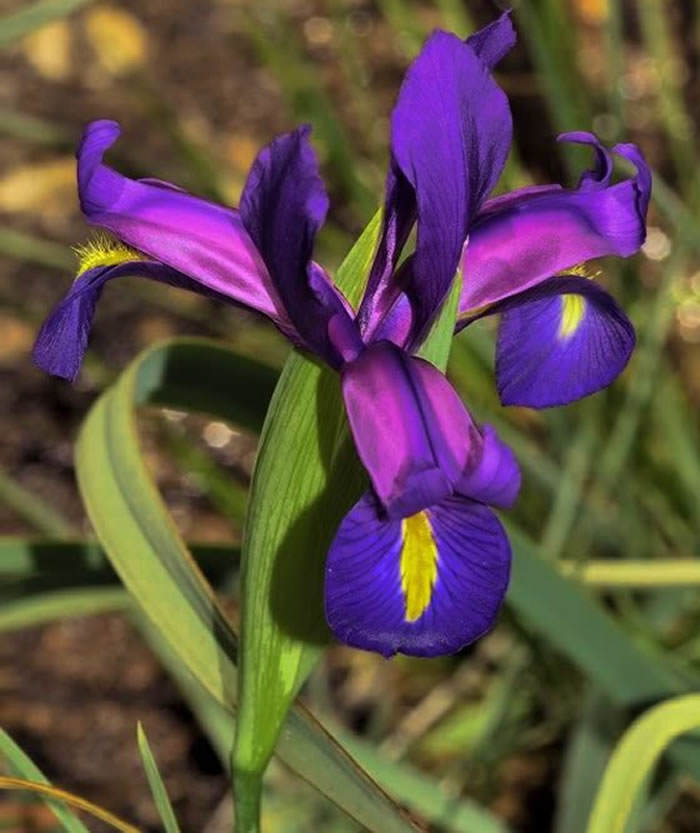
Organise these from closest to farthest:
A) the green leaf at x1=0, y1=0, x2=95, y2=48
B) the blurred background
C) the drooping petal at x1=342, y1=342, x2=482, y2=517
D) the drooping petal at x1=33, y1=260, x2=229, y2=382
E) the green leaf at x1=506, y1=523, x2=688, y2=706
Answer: the drooping petal at x1=342, y1=342, x2=482, y2=517 → the drooping petal at x1=33, y1=260, x2=229, y2=382 → the green leaf at x1=506, y1=523, x2=688, y2=706 → the green leaf at x1=0, y1=0, x2=95, y2=48 → the blurred background

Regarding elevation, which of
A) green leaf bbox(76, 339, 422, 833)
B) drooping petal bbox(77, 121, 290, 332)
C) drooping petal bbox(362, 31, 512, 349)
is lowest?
green leaf bbox(76, 339, 422, 833)

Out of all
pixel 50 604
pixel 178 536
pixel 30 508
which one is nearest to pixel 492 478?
pixel 178 536

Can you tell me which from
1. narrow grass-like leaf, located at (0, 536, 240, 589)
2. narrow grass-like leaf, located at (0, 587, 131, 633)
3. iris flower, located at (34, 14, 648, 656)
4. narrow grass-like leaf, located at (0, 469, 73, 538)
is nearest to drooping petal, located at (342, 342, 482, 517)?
iris flower, located at (34, 14, 648, 656)

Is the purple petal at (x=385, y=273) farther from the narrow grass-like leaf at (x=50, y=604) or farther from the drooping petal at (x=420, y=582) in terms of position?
the narrow grass-like leaf at (x=50, y=604)

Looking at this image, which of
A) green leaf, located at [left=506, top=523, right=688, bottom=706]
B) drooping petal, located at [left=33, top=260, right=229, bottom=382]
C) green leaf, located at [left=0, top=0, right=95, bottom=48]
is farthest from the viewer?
green leaf, located at [left=0, top=0, right=95, bottom=48]

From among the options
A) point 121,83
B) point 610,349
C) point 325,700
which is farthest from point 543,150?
point 610,349

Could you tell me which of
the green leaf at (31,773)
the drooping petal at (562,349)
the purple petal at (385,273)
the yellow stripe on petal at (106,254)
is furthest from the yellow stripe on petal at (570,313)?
the green leaf at (31,773)

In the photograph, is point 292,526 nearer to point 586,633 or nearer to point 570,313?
point 570,313

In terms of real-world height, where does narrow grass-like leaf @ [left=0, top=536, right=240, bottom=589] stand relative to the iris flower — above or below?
below

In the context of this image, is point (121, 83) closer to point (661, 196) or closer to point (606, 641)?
point (661, 196)

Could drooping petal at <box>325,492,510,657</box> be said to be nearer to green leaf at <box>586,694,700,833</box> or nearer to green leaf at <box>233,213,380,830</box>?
green leaf at <box>233,213,380,830</box>
